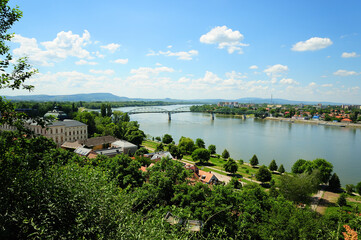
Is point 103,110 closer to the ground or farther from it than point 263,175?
farther from it

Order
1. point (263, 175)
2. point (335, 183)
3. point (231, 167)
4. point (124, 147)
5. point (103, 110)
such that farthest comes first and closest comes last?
point (103, 110) < point (124, 147) < point (231, 167) < point (263, 175) < point (335, 183)

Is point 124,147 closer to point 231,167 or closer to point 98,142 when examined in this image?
point 98,142

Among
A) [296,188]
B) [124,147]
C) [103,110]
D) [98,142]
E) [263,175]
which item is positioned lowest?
[263,175]

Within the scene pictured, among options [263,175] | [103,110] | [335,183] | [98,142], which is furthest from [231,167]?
[103,110]

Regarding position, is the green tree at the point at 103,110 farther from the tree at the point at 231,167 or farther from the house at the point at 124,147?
the tree at the point at 231,167

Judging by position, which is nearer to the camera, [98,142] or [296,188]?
[296,188]

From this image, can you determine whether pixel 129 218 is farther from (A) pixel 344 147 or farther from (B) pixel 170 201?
(A) pixel 344 147

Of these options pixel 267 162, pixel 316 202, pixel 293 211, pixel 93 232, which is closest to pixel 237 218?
pixel 293 211

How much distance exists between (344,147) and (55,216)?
1225 inches

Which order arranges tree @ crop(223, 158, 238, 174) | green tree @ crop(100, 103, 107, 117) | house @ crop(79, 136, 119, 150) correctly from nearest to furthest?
1. tree @ crop(223, 158, 238, 174)
2. house @ crop(79, 136, 119, 150)
3. green tree @ crop(100, 103, 107, 117)

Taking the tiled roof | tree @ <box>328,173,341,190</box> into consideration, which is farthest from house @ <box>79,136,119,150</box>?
tree @ <box>328,173,341,190</box>

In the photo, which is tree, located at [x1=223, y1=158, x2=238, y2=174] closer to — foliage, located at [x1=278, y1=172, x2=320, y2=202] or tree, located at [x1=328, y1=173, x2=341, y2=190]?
foliage, located at [x1=278, y1=172, x2=320, y2=202]

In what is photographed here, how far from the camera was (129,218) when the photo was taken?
285 centimetres

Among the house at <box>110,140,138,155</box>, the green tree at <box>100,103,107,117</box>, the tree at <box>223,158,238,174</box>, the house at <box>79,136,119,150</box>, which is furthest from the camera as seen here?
the green tree at <box>100,103,107,117</box>
